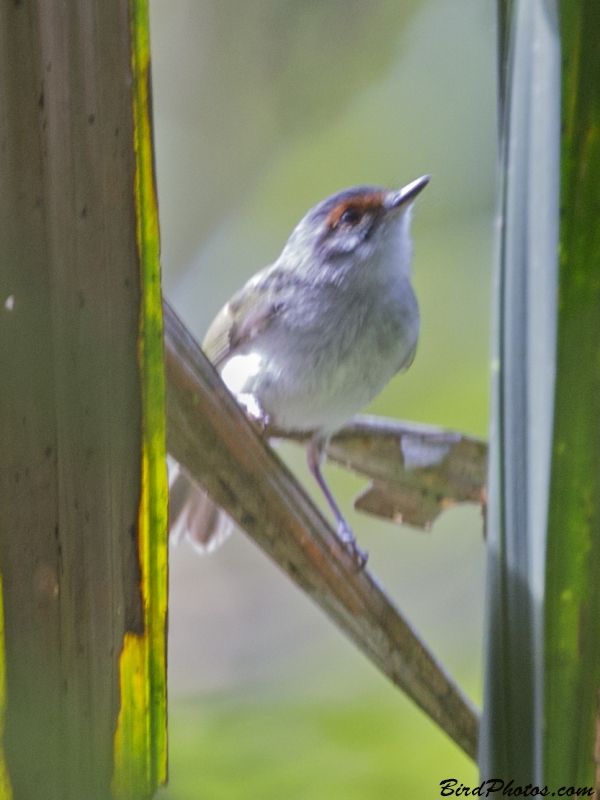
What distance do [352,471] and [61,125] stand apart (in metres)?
0.52

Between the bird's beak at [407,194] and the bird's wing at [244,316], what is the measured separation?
0.48 feet

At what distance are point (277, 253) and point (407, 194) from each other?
15cm

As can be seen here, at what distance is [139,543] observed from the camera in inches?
21.3

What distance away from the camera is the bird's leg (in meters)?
0.77

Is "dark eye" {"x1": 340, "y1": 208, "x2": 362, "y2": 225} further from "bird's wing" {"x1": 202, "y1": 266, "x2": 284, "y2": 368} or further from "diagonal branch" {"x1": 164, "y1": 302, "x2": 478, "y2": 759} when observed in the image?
"diagonal branch" {"x1": 164, "y1": 302, "x2": 478, "y2": 759}

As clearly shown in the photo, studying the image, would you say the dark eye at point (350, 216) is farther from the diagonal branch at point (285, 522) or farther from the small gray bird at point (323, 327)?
the diagonal branch at point (285, 522)

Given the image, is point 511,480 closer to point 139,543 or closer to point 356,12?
point 139,543

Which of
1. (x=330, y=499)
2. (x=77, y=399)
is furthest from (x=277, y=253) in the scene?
(x=77, y=399)

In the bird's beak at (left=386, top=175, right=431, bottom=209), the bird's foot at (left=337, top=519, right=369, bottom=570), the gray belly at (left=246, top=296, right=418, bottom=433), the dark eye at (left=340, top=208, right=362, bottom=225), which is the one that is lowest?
the bird's foot at (left=337, top=519, right=369, bottom=570)

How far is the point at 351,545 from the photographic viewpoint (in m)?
0.77

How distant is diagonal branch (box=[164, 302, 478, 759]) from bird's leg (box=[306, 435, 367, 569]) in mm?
20

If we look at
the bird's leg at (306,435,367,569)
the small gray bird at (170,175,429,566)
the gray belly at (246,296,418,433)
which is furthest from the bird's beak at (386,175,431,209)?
the bird's leg at (306,435,367,569)

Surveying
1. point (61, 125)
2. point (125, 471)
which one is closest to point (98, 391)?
point (125, 471)

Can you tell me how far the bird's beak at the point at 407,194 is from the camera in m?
0.79
